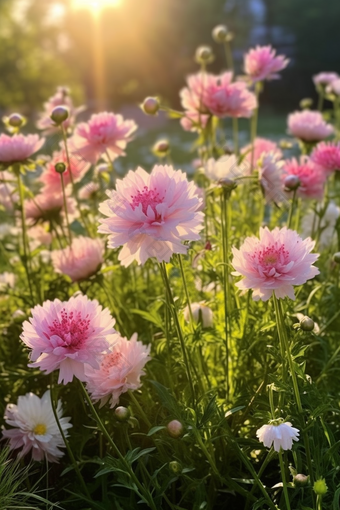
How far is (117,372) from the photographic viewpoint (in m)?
1.10

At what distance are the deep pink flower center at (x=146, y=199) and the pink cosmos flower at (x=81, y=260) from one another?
1.49ft

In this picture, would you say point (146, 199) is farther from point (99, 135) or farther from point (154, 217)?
point (99, 135)

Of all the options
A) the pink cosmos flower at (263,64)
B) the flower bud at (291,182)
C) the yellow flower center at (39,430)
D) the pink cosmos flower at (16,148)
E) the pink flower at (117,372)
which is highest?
the pink cosmos flower at (263,64)

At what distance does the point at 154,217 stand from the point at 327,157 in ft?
2.52

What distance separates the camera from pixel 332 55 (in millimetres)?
14367

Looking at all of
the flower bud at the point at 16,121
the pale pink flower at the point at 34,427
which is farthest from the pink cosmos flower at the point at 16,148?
the pale pink flower at the point at 34,427

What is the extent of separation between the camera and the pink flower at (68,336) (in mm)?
956

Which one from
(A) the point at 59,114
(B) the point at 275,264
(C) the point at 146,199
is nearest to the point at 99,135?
(A) the point at 59,114

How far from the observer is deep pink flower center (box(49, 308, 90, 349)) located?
97 cm

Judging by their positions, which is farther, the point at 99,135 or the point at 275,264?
the point at 99,135

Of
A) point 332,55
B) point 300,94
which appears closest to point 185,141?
point 300,94

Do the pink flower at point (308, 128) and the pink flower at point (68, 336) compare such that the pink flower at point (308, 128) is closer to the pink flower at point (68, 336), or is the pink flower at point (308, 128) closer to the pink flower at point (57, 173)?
the pink flower at point (57, 173)

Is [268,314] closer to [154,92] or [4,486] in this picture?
[4,486]

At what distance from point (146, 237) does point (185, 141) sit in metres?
7.05
